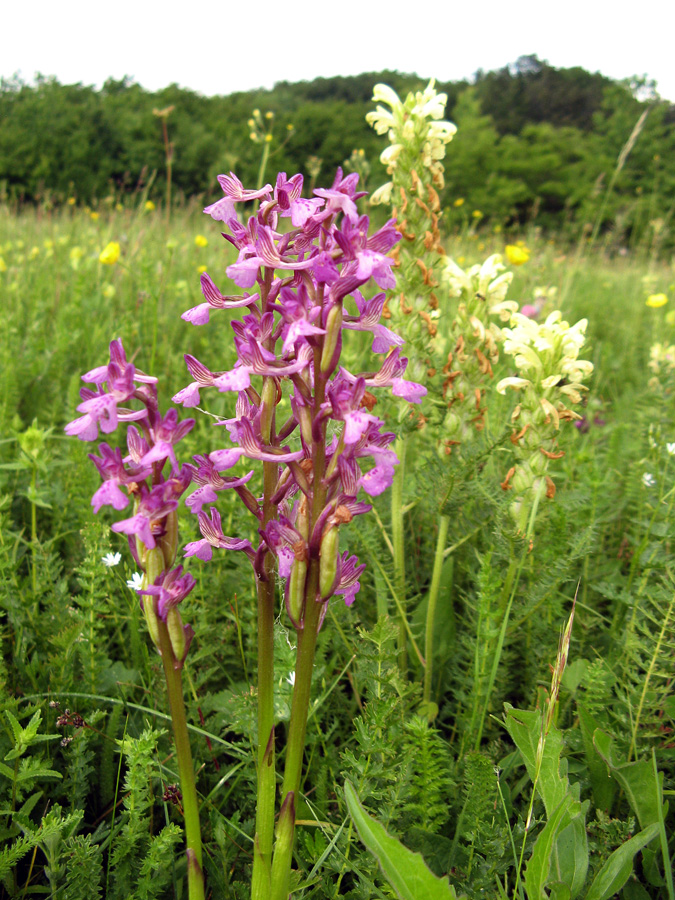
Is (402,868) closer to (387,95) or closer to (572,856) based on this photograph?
(572,856)

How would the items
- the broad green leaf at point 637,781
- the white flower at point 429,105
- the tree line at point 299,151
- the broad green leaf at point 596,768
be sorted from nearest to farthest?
the broad green leaf at point 637,781, the broad green leaf at point 596,768, the white flower at point 429,105, the tree line at point 299,151

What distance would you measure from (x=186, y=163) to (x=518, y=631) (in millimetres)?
17295

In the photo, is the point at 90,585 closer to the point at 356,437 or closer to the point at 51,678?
the point at 51,678

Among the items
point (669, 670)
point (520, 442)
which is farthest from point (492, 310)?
point (669, 670)

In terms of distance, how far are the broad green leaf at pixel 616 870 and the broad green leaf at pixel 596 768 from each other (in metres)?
0.29

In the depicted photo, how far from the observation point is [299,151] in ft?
75.9

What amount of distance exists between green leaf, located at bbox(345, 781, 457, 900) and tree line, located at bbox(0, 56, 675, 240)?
4.69 m

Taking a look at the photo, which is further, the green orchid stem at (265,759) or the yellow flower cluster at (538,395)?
the yellow flower cluster at (538,395)

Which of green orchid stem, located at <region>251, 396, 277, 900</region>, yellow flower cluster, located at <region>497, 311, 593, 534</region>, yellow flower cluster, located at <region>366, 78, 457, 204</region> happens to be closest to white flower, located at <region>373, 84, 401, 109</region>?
yellow flower cluster, located at <region>366, 78, 457, 204</region>

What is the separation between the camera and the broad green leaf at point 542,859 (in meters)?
0.98

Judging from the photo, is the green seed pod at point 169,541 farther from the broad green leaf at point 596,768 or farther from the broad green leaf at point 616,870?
the broad green leaf at point 596,768

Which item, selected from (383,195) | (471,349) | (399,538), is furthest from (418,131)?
(399,538)

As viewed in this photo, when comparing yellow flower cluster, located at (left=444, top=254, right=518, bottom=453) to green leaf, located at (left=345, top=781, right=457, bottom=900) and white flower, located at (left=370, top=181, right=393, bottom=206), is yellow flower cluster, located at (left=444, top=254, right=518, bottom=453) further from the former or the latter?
green leaf, located at (left=345, top=781, right=457, bottom=900)

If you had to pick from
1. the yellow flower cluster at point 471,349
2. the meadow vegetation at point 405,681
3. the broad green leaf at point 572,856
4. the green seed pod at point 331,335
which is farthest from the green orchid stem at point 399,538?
the green seed pod at point 331,335
